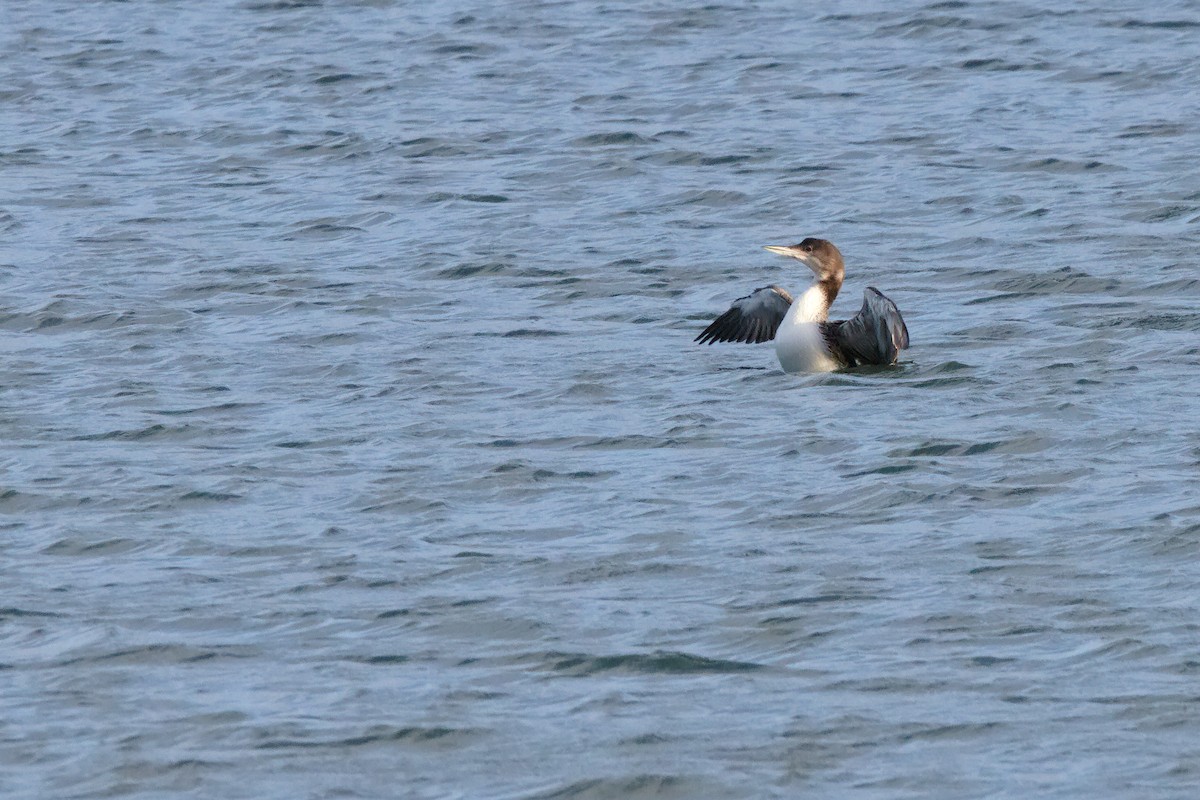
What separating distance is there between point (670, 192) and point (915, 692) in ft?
38.5

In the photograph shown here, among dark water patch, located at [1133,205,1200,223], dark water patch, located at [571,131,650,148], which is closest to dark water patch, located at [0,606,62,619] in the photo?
dark water patch, located at [1133,205,1200,223]

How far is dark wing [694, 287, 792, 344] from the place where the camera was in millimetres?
14398

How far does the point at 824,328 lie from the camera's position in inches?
541

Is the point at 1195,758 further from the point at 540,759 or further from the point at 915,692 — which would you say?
the point at 540,759

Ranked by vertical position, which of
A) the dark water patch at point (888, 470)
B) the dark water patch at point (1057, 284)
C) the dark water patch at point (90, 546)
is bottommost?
the dark water patch at point (1057, 284)

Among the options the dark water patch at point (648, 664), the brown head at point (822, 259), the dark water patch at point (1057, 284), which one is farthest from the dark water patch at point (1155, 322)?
the dark water patch at point (648, 664)

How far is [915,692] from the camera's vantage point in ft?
27.2

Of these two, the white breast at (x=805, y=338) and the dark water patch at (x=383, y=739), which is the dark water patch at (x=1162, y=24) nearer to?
the white breast at (x=805, y=338)

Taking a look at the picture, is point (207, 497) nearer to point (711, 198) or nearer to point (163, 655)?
point (163, 655)

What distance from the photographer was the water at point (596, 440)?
8055 millimetres

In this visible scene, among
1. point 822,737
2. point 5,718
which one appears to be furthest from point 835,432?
point 5,718

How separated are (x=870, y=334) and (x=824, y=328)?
29cm

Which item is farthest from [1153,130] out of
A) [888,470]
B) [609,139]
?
[888,470]

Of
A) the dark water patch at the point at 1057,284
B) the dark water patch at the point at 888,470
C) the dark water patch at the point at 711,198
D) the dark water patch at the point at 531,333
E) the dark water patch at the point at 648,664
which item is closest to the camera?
the dark water patch at the point at 648,664
